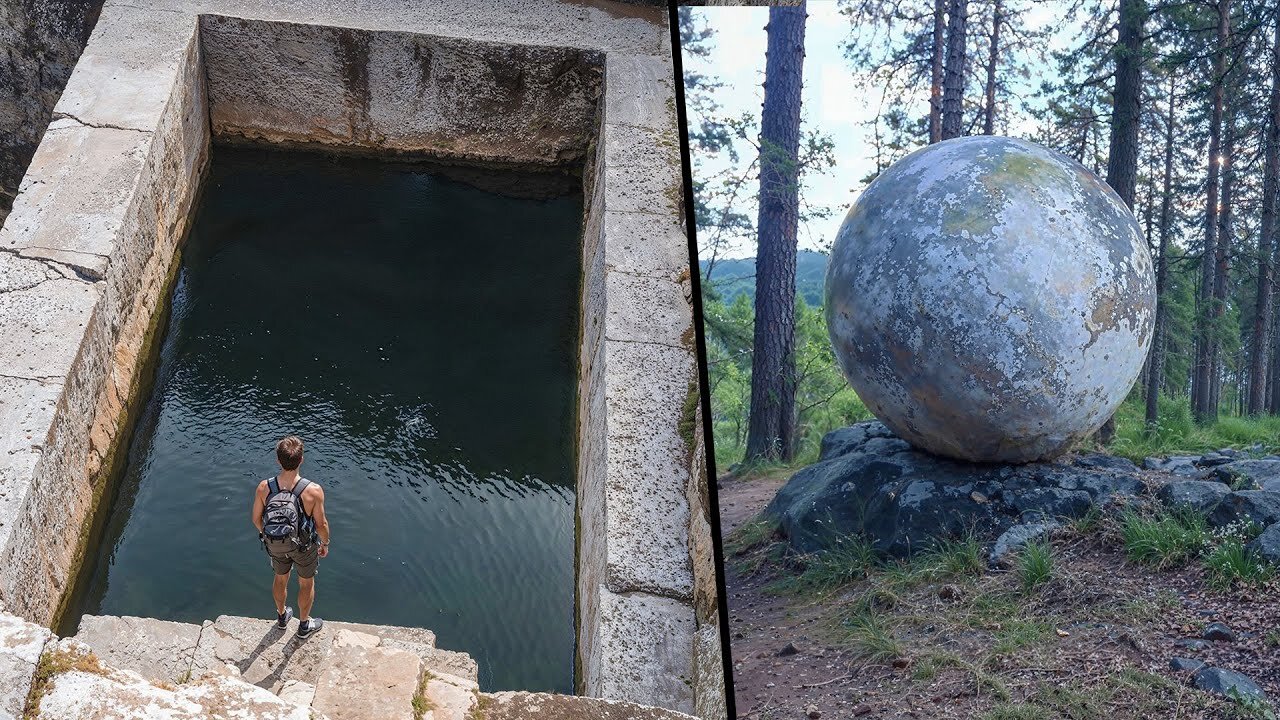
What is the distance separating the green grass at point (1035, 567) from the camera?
4535 millimetres

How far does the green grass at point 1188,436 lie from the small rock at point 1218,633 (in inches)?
83.6

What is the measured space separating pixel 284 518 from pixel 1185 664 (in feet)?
11.4

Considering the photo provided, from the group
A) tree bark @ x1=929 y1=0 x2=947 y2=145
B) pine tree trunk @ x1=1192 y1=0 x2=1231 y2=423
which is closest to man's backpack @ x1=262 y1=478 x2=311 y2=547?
tree bark @ x1=929 y1=0 x2=947 y2=145

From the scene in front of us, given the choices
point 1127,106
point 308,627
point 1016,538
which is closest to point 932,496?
point 1016,538

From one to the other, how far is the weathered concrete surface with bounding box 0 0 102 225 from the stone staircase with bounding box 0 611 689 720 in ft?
16.1

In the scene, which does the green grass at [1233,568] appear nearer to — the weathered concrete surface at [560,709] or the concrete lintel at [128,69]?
the weathered concrete surface at [560,709]

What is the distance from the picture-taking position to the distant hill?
9.59 m

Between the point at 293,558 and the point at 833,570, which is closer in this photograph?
the point at 293,558

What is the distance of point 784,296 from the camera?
27.2 ft

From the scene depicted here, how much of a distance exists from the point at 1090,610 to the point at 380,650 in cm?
283

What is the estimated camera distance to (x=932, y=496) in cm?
→ 536

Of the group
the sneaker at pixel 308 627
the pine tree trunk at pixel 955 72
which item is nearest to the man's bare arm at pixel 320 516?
the sneaker at pixel 308 627

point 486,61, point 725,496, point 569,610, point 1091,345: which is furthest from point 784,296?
point 569,610

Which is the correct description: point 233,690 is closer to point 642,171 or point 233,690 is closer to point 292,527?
point 292,527
